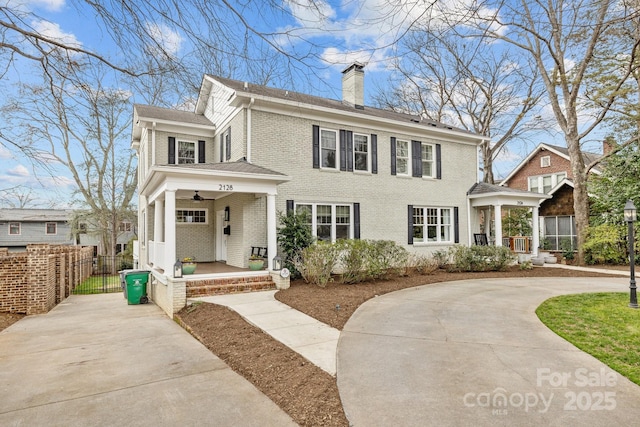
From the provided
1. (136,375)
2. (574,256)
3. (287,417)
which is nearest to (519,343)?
(287,417)

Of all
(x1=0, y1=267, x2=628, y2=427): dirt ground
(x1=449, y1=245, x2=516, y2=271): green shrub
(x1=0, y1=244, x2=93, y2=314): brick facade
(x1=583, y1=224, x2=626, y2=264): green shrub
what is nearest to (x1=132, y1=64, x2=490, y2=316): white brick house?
(x1=449, y1=245, x2=516, y2=271): green shrub

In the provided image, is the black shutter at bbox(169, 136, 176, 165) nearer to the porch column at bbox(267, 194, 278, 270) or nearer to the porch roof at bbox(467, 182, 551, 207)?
the porch column at bbox(267, 194, 278, 270)

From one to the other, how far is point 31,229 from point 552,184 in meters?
46.1

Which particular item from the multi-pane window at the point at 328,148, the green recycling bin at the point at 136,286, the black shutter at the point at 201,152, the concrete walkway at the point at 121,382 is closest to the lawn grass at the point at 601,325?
the concrete walkway at the point at 121,382

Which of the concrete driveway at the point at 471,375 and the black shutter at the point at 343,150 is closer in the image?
the concrete driveway at the point at 471,375

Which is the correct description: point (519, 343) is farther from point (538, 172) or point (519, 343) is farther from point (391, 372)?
point (538, 172)

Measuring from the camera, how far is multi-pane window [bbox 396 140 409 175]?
14.9 meters

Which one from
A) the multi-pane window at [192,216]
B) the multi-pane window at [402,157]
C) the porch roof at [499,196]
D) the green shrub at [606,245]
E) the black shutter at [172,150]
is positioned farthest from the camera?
the green shrub at [606,245]

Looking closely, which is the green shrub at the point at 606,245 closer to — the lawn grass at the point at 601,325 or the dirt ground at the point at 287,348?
the lawn grass at the point at 601,325

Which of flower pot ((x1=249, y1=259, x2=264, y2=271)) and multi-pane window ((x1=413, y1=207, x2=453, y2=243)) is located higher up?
multi-pane window ((x1=413, y1=207, x2=453, y2=243))

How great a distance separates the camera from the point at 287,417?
356 cm

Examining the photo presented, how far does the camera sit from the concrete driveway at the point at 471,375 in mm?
3418

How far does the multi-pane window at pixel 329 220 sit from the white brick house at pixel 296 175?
0.12 feet

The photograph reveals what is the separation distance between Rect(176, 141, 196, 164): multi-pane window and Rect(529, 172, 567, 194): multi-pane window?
79.1 feet
